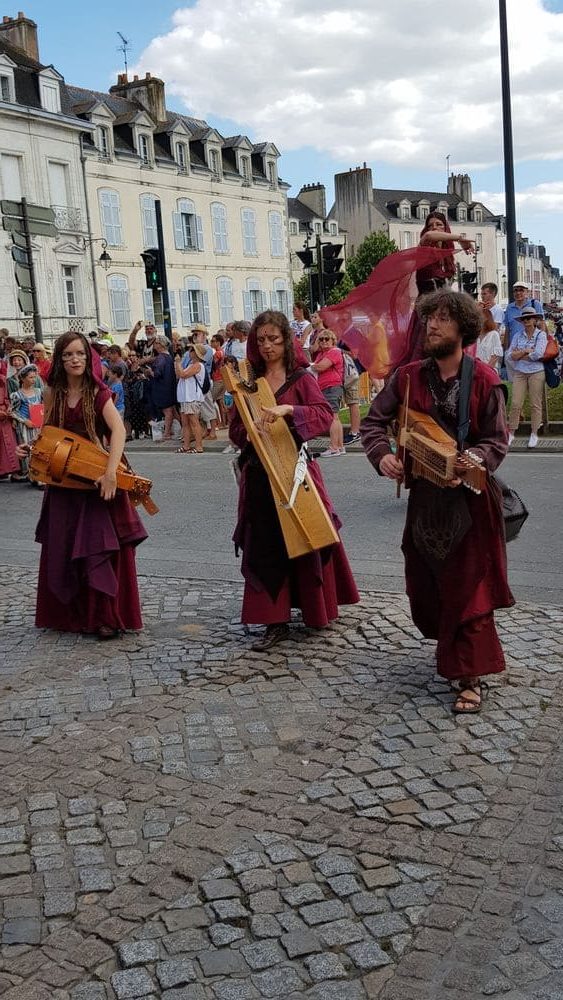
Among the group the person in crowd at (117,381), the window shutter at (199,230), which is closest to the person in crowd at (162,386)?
the person in crowd at (117,381)

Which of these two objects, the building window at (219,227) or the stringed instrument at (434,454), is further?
the building window at (219,227)

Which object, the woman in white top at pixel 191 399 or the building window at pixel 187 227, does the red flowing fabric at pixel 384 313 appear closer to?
the woman in white top at pixel 191 399

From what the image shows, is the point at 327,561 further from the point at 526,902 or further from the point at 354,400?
the point at 354,400

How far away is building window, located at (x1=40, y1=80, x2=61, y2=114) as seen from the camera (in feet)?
129

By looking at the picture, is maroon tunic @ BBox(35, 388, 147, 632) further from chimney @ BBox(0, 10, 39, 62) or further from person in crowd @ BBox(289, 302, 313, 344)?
chimney @ BBox(0, 10, 39, 62)

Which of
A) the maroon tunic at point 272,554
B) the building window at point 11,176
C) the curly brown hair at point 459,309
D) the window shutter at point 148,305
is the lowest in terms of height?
the maroon tunic at point 272,554

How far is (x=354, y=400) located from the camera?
586 inches

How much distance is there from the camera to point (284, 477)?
18.1ft

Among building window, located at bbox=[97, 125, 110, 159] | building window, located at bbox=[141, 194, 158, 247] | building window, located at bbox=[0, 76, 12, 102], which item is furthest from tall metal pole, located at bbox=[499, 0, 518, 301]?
building window, located at bbox=[141, 194, 158, 247]

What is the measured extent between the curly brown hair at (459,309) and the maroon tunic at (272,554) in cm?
117

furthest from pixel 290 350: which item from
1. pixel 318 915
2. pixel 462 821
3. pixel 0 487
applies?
pixel 0 487

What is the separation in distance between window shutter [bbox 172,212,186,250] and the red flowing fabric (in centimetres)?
4145

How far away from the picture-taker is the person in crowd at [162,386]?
1650 centimetres

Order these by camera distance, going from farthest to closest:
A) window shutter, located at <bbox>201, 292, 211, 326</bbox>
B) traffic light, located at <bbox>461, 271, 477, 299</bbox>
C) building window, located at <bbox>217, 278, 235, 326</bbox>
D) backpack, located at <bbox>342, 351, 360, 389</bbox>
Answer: building window, located at <bbox>217, 278, 235, 326</bbox>, window shutter, located at <bbox>201, 292, 211, 326</bbox>, traffic light, located at <bbox>461, 271, 477, 299</bbox>, backpack, located at <bbox>342, 351, 360, 389</bbox>
